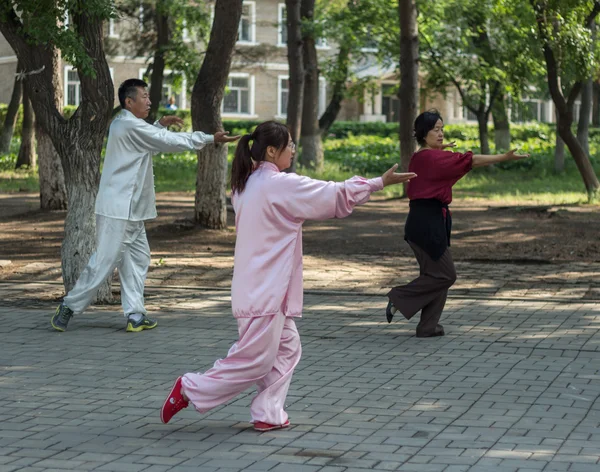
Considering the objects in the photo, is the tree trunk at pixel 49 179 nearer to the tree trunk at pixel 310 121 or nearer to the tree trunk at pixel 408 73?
the tree trunk at pixel 408 73

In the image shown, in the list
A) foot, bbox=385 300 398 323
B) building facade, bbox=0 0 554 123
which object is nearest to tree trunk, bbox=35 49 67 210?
foot, bbox=385 300 398 323

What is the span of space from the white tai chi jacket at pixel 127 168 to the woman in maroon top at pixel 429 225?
1962 millimetres

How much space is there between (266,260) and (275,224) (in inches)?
7.5

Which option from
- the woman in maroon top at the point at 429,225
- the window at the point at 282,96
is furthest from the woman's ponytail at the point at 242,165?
the window at the point at 282,96

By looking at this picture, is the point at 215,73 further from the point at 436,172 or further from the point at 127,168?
the point at 436,172

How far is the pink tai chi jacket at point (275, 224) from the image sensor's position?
19.2ft

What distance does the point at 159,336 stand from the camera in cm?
897

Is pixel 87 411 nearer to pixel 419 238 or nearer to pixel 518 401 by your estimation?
pixel 518 401

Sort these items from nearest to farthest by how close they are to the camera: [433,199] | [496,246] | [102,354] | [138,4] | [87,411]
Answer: [87,411]
[102,354]
[433,199]
[496,246]
[138,4]

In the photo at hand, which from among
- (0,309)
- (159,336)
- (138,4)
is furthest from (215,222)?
(138,4)

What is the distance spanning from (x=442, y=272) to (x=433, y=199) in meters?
0.57

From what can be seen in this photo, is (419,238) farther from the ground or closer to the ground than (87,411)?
farther from the ground

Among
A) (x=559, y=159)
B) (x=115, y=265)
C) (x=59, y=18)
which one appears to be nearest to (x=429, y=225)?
(x=115, y=265)

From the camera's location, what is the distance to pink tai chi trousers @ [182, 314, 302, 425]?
233 inches
